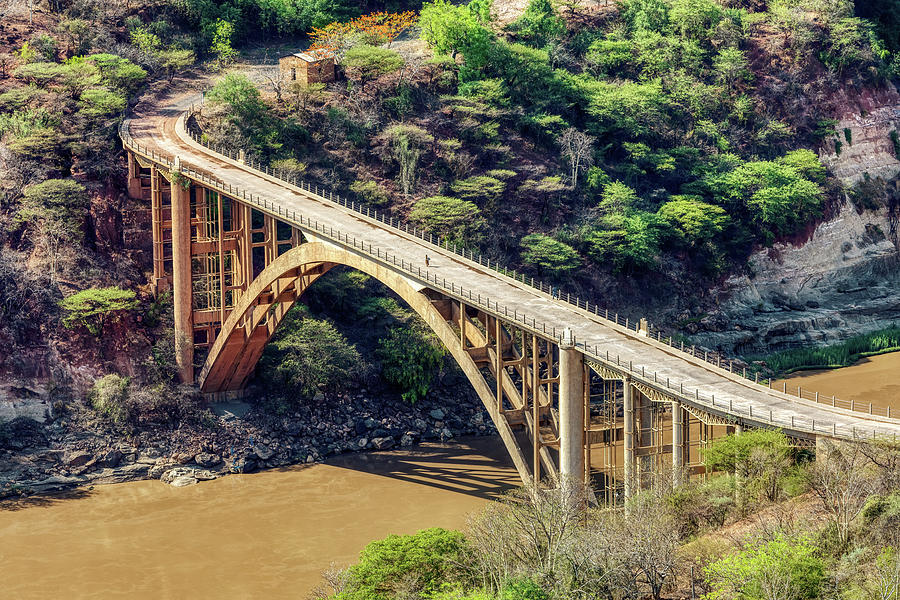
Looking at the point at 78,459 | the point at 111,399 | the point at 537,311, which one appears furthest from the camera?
the point at 111,399

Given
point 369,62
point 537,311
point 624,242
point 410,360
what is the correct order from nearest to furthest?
point 537,311 → point 410,360 → point 624,242 → point 369,62

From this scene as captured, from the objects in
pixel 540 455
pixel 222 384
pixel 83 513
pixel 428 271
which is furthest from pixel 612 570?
pixel 222 384

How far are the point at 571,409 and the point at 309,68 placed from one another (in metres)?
51.4

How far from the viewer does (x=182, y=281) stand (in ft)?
264

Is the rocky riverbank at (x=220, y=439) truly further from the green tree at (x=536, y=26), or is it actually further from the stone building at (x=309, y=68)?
the green tree at (x=536, y=26)

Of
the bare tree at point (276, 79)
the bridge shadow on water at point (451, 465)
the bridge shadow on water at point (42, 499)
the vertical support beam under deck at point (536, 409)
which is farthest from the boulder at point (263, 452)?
the bare tree at point (276, 79)

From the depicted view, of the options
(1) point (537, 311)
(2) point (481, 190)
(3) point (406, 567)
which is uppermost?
(1) point (537, 311)

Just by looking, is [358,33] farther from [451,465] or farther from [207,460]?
[451,465]

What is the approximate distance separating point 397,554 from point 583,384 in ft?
34.1

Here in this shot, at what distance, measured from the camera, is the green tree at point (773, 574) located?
1624 inches

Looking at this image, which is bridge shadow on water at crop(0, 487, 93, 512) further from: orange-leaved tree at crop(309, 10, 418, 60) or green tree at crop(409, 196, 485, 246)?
orange-leaved tree at crop(309, 10, 418, 60)

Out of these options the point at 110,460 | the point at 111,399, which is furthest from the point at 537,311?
the point at 111,399

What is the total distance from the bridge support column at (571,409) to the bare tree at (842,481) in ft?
34.9

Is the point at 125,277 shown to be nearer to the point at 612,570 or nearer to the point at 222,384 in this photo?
→ the point at 222,384
